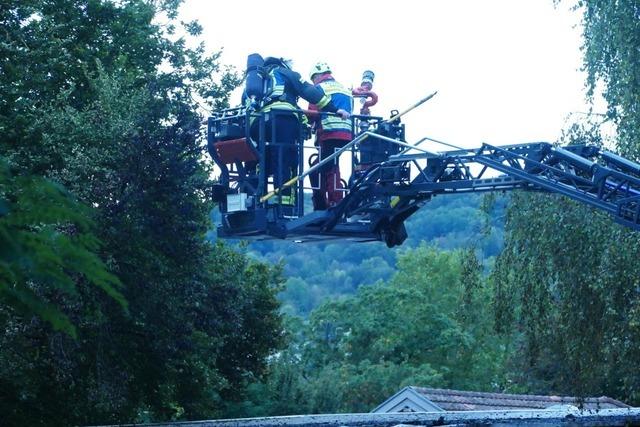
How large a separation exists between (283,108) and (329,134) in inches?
28.1

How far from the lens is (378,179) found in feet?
48.5

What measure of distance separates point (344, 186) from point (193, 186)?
166 inches

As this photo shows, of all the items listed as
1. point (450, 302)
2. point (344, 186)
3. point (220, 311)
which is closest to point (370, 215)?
point (344, 186)

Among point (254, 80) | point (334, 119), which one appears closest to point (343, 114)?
point (334, 119)

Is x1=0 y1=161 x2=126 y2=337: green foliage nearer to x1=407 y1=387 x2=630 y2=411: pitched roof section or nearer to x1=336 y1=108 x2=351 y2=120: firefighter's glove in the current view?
x1=336 y1=108 x2=351 y2=120: firefighter's glove

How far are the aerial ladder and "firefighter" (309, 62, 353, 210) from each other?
0.54 ft

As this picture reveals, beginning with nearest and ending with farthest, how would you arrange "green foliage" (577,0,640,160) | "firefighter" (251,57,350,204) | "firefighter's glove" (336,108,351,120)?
"firefighter" (251,57,350,204) → "firefighter's glove" (336,108,351,120) → "green foliage" (577,0,640,160)

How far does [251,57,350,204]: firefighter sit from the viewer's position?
50.3ft

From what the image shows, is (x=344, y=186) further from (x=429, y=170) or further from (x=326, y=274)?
(x=326, y=274)

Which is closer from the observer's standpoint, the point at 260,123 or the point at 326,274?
the point at 260,123

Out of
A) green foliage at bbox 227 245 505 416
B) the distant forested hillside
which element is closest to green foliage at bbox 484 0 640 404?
green foliage at bbox 227 245 505 416

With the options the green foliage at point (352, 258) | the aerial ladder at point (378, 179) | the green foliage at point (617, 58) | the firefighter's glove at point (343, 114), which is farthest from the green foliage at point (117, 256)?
the green foliage at point (352, 258)

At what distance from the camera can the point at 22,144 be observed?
20.7 meters

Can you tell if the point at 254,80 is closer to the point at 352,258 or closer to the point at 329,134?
the point at 329,134
